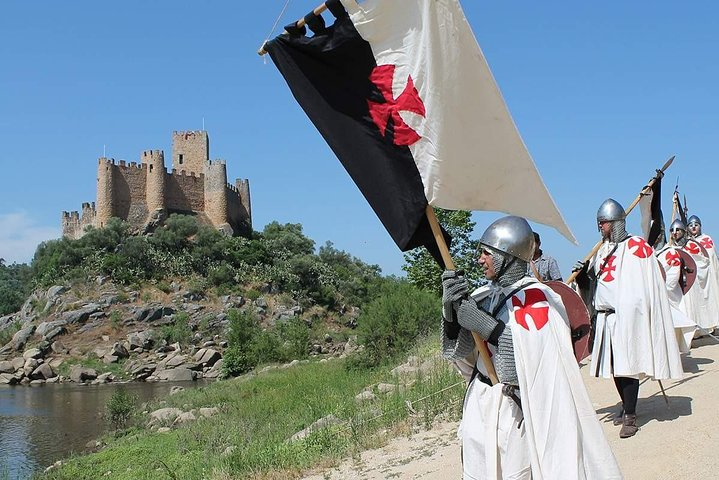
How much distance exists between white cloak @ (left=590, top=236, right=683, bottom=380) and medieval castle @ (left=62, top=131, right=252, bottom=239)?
52639mm

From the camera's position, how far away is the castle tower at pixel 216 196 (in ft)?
198

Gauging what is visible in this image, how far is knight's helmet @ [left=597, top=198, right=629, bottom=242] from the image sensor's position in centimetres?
697

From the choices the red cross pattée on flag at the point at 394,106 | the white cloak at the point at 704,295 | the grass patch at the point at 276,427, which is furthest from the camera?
the white cloak at the point at 704,295

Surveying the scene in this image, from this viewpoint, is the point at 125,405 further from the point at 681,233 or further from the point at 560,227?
the point at 560,227

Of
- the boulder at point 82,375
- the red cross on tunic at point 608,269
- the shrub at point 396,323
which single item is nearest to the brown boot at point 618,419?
the red cross on tunic at point 608,269

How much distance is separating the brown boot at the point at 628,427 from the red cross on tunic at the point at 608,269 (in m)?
1.24

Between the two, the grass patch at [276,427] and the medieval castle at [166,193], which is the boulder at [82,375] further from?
the medieval castle at [166,193]

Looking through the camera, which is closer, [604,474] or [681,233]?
[604,474]

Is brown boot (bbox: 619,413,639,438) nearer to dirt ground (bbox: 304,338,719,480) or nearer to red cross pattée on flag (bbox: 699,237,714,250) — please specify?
dirt ground (bbox: 304,338,719,480)

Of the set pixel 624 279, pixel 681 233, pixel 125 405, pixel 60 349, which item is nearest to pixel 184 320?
pixel 60 349

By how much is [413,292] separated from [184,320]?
951 inches

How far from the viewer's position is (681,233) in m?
11.6

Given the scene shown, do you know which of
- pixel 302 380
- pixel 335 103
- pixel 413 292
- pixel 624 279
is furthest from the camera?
pixel 413 292

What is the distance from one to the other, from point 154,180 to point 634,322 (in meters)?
54.8
